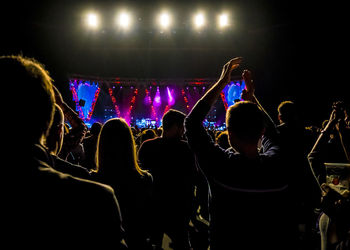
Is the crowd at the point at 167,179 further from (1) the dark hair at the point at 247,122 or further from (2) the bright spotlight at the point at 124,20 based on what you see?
(2) the bright spotlight at the point at 124,20

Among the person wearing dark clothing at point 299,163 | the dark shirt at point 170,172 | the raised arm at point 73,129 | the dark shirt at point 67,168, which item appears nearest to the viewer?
the dark shirt at point 67,168

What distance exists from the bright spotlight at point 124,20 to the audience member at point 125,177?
1627cm

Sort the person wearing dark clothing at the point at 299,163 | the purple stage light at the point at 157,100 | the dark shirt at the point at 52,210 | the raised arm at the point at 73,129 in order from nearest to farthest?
the dark shirt at the point at 52,210
the raised arm at the point at 73,129
the person wearing dark clothing at the point at 299,163
the purple stage light at the point at 157,100

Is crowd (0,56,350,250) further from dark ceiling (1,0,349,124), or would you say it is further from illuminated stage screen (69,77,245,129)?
illuminated stage screen (69,77,245,129)

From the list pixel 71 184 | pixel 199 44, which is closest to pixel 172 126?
pixel 71 184

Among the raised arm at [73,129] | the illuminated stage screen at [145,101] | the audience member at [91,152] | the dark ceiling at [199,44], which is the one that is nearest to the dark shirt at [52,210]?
the raised arm at [73,129]

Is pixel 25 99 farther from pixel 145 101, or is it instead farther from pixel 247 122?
pixel 145 101

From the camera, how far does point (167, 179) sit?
3416 mm

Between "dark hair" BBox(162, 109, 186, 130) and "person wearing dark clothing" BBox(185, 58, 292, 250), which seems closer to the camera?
"person wearing dark clothing" BBox(185, 58, 292, 250)

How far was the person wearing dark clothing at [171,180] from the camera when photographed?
341 cm

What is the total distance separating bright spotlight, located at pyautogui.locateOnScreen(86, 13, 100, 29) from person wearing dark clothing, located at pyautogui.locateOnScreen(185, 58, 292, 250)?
1752cm

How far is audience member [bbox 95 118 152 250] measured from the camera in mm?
2365

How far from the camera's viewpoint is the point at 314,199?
2609 millimetres

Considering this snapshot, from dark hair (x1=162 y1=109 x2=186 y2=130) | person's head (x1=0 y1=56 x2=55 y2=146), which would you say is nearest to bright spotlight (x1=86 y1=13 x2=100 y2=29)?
dark hair (x1=162 y1=109 x2=186 y2=130)
